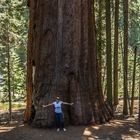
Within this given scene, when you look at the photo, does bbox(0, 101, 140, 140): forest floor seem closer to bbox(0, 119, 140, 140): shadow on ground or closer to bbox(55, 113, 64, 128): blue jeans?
bbox(0, 119, 140, 140): shadow on ground

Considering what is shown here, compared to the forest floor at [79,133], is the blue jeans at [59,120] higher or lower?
higher

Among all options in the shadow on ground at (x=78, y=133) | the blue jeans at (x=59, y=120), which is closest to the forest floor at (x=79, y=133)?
the shadow on ground at (x=78, y=133)

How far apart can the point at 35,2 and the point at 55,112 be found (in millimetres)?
5128

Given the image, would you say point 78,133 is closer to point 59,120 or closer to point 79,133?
point 79,133

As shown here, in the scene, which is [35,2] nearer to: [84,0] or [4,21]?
[84,0]

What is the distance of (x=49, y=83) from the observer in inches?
681

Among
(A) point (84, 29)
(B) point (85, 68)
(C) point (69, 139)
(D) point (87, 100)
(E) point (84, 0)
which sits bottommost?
(C) point (69, 139)

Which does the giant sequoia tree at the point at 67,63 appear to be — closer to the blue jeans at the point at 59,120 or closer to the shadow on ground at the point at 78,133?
the blue jeans at the point at 59,120

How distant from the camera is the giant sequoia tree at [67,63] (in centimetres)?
1711

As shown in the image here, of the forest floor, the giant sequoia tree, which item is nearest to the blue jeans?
the forest floor

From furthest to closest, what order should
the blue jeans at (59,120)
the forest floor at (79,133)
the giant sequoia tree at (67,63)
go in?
the giant sequoia tree at (67,63) < the blue jeans at (59,120) < the forest floor at (79,133)

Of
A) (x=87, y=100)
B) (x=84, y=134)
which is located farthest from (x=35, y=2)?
(x=84, y=134)

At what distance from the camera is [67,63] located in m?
17.3

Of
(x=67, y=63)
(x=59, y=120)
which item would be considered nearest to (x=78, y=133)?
(x=59, y=120)
